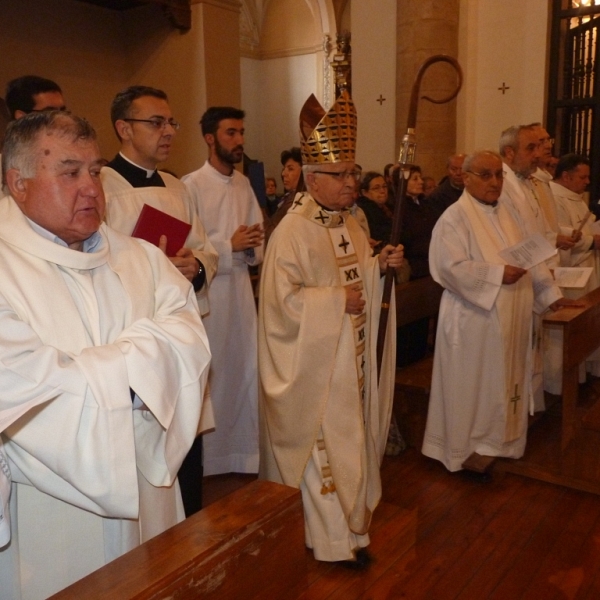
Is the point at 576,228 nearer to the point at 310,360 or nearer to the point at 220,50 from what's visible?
the point at 220,50

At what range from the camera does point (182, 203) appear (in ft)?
10.9

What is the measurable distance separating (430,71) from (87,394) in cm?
683

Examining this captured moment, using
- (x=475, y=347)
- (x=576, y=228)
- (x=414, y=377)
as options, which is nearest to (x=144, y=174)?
(x=475, y=347)

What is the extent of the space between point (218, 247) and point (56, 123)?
7.28 feet

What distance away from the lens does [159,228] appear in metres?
2.76

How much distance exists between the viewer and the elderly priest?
1689 mm

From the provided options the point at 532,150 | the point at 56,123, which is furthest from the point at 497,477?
the point at 56,123

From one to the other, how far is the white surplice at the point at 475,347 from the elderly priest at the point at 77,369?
2530mm

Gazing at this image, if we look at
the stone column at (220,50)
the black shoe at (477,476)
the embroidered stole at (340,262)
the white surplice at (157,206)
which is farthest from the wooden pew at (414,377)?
the stone column at (220,50)

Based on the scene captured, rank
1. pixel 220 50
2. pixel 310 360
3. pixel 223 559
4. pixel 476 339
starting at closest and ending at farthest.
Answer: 1. pixel 223 559
2. pixel 310 360
3. pixel 476 339
4. pixel 220 50

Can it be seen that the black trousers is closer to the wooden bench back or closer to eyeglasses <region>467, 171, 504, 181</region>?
the wooden bench back

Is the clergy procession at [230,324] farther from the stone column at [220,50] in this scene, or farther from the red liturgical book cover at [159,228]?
the stone column at [220,50]

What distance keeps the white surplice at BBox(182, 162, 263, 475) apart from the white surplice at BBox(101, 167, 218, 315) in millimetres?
713

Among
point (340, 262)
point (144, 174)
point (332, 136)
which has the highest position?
point (332, 136)
